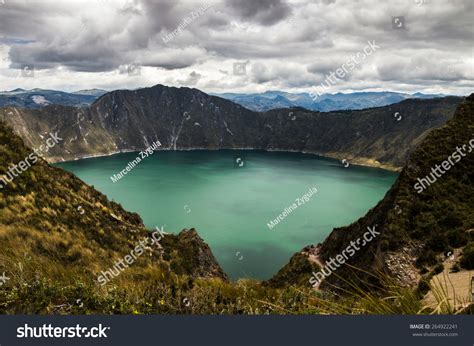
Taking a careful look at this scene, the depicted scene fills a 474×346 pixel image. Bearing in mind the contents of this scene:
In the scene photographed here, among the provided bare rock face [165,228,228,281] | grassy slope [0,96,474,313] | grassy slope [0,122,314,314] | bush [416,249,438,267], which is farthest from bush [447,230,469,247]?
grassy slope [0,122,314,314]

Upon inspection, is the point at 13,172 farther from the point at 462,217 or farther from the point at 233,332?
the point at 462,217

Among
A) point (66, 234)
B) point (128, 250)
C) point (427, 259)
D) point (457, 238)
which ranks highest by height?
point (66, 234)

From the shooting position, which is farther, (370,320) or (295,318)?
(295,318)

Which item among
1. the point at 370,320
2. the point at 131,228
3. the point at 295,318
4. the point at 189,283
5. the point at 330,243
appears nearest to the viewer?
the point at 370,320

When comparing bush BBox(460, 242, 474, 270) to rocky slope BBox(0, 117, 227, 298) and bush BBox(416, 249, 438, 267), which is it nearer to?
bush BBox(416, 249, 438, 267)

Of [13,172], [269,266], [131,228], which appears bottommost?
[269,266]

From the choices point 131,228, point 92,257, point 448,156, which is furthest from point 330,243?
point 92,257

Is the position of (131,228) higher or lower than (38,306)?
higher

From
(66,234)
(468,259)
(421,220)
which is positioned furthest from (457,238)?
(66,234)

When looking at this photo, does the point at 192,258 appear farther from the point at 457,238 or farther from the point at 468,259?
the point at 457,238
